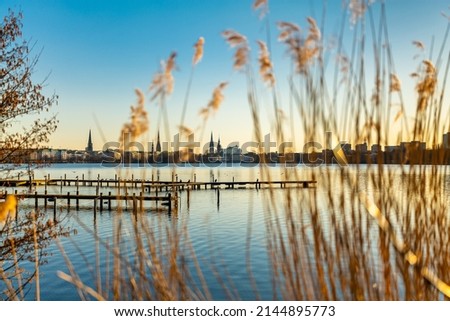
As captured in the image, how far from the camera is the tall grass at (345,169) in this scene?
2021 millimetres

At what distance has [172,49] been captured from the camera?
216 centimetres

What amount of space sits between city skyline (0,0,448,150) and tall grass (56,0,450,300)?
→ 0.23ft

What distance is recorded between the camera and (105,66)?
13.1 ft

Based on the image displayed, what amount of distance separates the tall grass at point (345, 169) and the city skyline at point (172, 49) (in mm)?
70

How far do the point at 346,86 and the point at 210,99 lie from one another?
72 centimetres

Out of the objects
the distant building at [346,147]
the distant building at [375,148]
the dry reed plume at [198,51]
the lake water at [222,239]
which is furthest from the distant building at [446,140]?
the dry reed plume at [198,51]

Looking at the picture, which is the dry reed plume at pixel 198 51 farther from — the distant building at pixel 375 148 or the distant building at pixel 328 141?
the distant building at pixel 375 148

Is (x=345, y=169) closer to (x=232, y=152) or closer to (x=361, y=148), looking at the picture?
(x=361, y=148)

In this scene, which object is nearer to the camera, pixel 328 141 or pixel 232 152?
pixel 328 141

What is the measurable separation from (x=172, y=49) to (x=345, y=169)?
3.67ft

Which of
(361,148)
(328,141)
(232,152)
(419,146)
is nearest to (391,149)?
(419,146)

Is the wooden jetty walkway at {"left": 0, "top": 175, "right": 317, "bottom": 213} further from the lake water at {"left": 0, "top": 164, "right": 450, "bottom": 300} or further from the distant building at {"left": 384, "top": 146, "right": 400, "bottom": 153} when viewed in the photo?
the distant building at {"left": 384, "top": 146, "right": 400, "bottom": 153}
